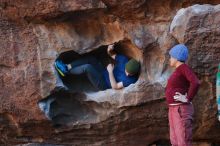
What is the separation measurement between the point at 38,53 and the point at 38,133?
75 cm

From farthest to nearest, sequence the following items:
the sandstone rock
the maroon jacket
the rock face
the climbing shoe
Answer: the climbing shoe
the rock face
the sandstone rock
the maroon jacket

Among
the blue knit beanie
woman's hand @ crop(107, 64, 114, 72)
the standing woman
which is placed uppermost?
the blue knit beanie

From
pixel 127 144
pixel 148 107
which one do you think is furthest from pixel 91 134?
pixel 148 107

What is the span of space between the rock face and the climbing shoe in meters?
0.04

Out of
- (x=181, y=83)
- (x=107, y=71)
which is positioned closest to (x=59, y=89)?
(x=107, y=71)

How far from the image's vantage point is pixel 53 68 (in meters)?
4.25

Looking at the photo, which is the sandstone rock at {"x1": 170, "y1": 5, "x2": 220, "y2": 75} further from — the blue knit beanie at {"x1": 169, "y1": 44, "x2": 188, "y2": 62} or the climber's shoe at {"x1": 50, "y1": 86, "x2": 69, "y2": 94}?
the climber's shoe at {"x1": 50, "y1": 86, "x2": 69, "y2": 94}

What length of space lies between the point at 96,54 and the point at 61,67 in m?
0.43

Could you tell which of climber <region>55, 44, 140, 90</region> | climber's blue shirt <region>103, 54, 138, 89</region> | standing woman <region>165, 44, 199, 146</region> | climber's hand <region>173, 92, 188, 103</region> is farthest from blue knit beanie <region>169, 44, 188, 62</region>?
climber's blue shirt <region>103, 54, 138, 89</region>

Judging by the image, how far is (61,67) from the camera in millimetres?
4238

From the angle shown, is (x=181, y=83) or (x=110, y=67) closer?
(x=181, y=83)

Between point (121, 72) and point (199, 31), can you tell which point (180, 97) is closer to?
point (199, 31)

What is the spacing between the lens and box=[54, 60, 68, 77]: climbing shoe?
4230 mm

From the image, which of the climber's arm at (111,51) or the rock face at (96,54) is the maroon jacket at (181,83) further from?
the climber's arm at (111,51)
